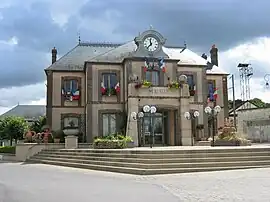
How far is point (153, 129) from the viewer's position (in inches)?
1257

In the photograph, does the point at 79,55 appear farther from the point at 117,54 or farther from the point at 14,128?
the point at 14,128

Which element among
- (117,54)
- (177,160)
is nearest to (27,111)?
(117,54)

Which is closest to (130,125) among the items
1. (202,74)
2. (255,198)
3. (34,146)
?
(34,146)

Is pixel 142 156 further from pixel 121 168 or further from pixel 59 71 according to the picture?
pixel 59 71

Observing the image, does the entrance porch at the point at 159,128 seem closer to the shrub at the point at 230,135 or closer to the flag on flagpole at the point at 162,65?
the flag on flagpole at the point at 162,65

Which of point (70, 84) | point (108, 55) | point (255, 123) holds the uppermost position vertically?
point (108, 55)

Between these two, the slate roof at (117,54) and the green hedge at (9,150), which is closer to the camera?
the green hedge at (9,150)

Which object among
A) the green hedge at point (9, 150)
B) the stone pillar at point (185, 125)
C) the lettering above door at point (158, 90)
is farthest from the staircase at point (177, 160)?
the green hedge at point (9, 150)

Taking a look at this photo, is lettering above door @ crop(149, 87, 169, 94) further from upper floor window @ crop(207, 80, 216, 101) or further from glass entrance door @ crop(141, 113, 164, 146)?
upper floor window @ crop(207, 80, 216, 101)

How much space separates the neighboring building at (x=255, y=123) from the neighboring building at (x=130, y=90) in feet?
16.4

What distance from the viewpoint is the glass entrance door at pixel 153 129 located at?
1235 inches

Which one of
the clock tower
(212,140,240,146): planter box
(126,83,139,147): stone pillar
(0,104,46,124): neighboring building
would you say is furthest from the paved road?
(0,104,46,124): neighboring building

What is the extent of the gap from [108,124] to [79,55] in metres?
9.25

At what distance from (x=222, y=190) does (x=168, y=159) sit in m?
6.41
